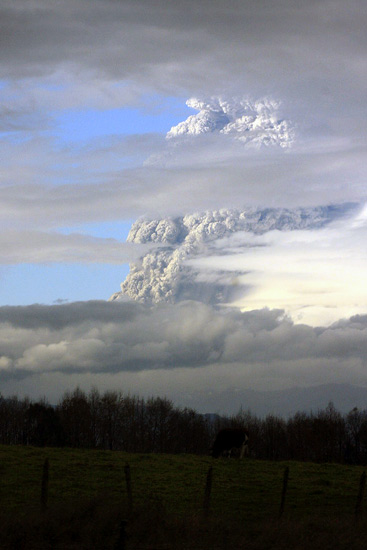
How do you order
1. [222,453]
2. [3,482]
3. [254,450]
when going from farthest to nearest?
[254,450] → [222,453] → [3,482]

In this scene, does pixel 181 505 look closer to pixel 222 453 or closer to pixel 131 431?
pixel 222 453

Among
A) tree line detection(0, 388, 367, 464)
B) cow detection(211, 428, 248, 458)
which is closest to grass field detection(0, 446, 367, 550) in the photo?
cow detection(211, 428, 248, 458)

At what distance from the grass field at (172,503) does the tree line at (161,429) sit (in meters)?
48.1

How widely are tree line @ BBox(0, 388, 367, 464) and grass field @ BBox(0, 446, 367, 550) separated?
4815 centimetres

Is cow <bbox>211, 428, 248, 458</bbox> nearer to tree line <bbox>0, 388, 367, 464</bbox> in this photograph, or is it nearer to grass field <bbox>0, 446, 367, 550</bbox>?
grass field <bbox>0, 446, 367, 550</bbox>

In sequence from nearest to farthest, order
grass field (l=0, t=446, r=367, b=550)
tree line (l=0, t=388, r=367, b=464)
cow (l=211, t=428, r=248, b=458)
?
grass field (l=0, t=446, r=367, b=550) < cow (l=211, t=428, r=248, b=458) < tree line (l=0, t=388, r=367, b=464)

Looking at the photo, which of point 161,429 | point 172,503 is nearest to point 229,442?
point 172,503

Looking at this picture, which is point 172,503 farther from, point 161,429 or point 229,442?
point 161,429

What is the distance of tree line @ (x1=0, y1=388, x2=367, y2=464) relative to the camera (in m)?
91.8

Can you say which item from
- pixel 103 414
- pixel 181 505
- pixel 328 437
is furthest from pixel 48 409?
pixel 181 505

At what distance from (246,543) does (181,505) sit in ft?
38.0

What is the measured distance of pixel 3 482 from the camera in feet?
100

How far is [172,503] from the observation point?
84.9ft

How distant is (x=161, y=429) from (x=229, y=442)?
6357 centimetres
